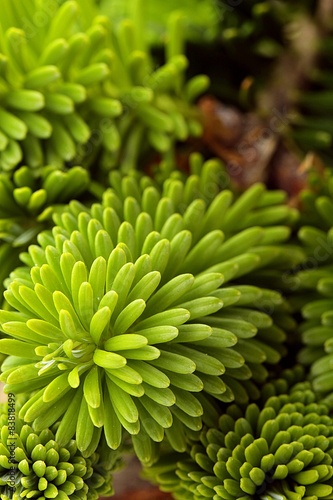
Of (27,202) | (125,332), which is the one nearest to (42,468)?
(125,332)

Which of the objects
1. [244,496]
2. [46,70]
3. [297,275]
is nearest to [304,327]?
[297,275]

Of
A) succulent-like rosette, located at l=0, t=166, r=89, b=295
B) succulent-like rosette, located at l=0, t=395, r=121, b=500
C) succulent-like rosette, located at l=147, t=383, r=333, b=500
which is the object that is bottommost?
succulent-like rosette, located at l=147, t=383, r=333, b=500

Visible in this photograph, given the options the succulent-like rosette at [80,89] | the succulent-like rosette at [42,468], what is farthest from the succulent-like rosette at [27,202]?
the succulent-like rosette at [42,468]

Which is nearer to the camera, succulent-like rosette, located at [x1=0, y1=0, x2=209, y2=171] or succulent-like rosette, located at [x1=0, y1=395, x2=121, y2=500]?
succulent-like rosette, located at [x1=0, y1=395, x2=121, y2=500]

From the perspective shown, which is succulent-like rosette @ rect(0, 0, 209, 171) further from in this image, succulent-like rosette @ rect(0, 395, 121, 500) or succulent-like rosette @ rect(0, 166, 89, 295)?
succulent-like rosette @ rect(0, 395, 121, 500)

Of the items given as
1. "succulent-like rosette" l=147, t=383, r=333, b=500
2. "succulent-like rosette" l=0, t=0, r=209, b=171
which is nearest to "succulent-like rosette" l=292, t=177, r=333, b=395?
"succulent-like rosette" l=147, t=383, r=333, b=500

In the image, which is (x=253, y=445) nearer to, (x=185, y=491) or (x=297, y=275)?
(x=185, y=491)

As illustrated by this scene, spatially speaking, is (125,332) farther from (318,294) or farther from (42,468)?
(318,294)
